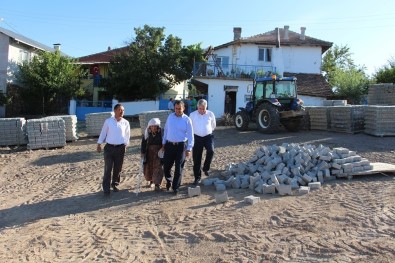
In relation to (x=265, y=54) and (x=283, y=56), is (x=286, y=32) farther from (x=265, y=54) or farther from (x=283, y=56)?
(x=265, y=54)

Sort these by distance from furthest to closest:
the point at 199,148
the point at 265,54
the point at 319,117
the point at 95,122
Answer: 1. the point at 265,54
2. the point at 319,117
3. the point at 95,122
4. the point at 199,148

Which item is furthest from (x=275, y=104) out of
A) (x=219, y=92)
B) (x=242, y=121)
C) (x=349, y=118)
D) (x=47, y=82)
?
(x=47, y=82)

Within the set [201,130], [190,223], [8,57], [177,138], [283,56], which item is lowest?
[190,223]

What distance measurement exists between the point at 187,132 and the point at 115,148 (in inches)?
54.3

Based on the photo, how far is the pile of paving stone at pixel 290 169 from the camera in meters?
8.17

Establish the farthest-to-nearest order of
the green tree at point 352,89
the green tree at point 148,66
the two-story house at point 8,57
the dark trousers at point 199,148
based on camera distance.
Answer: the green tree at point 352,89
the green tree at point 148,66
the two-story house at point 8,57
the dark trousers at point 199,148

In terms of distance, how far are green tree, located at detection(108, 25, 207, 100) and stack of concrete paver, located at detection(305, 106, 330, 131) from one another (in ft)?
42.0

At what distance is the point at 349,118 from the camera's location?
17.0 m

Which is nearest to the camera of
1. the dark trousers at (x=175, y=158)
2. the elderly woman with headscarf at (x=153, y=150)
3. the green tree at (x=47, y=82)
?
the dark trousers at (x=175, y=158)

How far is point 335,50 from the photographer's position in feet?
183

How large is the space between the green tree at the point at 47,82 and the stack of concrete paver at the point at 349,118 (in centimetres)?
1789

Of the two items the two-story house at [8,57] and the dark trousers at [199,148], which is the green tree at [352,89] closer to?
the two-story house at [8,57]

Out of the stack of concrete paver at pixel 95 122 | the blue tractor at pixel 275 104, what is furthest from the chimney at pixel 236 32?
the stack of concrete paver at pixel 95 122

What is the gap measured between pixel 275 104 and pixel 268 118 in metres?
0.71
